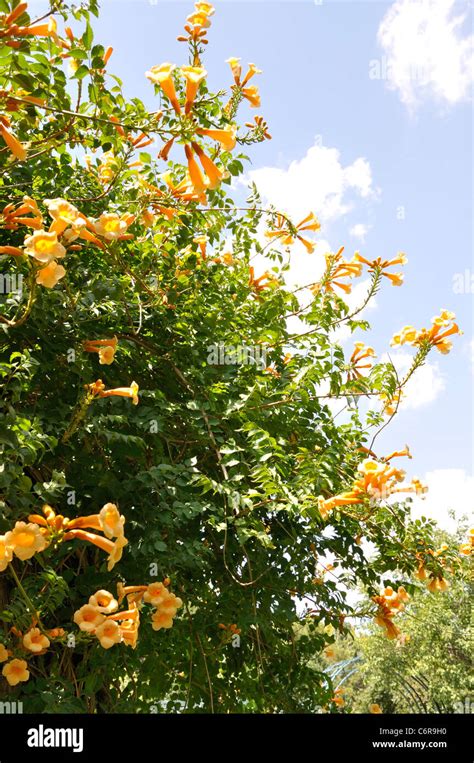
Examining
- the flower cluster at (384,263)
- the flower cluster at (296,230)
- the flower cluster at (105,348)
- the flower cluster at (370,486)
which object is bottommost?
the flower cluster at (370,486)

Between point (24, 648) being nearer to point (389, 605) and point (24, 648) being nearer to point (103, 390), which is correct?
point (103, 390)

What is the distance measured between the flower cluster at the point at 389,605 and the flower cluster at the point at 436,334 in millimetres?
1517

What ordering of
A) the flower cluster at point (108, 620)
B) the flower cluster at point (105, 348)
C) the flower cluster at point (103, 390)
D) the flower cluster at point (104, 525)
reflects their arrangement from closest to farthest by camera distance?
the flower cluster at point (104, 525)
the flower cluster at point (108, 620)
the flower cluster at point (103, 390)
the flower cluster at point (105, 348)

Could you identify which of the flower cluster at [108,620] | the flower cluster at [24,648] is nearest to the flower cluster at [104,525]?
the flower cluster at [108,620]

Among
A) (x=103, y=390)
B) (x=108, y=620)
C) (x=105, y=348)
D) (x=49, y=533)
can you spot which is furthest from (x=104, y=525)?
(x=105, y=348)

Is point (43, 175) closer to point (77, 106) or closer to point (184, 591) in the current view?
point (77, 106)

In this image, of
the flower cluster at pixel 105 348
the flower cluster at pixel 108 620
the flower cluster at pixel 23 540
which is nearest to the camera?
the flower cluster at pixel 23 540

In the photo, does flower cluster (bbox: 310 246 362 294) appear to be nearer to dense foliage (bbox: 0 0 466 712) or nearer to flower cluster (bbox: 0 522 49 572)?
dense foliage (bbox: 0 0 466 712)

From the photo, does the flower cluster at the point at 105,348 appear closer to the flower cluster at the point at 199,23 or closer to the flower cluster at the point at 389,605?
the flower cluster at the point at 199,23

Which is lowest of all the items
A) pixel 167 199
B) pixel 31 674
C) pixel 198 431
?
pixel 31 674

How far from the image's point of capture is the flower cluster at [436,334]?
3506mm

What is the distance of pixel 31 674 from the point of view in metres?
3.06

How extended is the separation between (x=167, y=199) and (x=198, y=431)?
1166 millimetres
